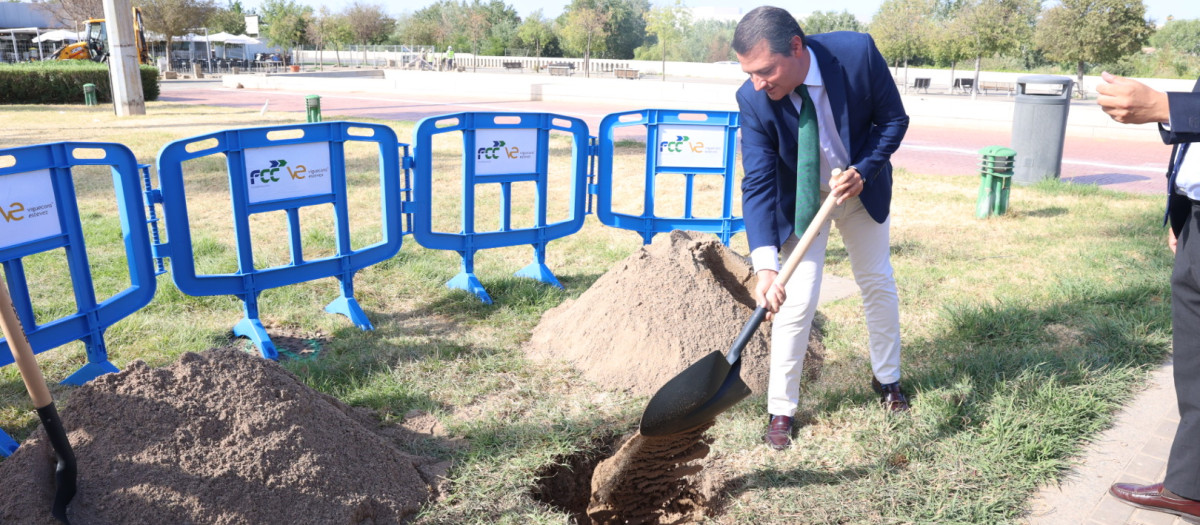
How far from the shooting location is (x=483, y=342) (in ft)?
15.2

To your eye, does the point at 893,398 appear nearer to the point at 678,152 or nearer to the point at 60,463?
the point at 678,152

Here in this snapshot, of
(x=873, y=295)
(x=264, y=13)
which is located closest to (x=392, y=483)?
(x=873, y=295)

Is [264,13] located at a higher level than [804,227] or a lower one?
higher

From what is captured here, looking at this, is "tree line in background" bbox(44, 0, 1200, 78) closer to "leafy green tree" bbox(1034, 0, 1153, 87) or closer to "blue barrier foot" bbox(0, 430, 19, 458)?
"leafy green tree" bbox(1034, 0, 1153, 87)

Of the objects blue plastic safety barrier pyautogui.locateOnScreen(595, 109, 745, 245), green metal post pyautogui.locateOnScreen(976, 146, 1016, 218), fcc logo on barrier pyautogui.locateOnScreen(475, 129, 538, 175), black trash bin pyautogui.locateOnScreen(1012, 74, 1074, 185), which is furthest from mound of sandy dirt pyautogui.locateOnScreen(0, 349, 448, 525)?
black trash bin pyautogui.locateOnScreen(1012, 74, 1074, 185)

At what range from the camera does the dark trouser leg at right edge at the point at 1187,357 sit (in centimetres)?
271

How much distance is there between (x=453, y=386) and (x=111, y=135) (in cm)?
1255

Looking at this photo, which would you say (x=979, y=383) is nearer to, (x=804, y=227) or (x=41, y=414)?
(x=804, y=227)

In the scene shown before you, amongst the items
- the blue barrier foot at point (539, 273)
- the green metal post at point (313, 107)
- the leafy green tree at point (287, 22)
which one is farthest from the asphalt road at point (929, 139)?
the leafy green tree at point (287, 22)

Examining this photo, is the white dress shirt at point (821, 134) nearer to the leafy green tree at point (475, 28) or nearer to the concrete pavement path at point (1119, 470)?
the concrete pavement path at point (1119, 470)

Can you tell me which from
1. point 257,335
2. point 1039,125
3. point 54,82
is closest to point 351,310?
point 257,335

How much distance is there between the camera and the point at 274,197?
178 inches

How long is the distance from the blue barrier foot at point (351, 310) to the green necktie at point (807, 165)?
2.77 metres

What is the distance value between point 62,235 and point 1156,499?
4.72m
